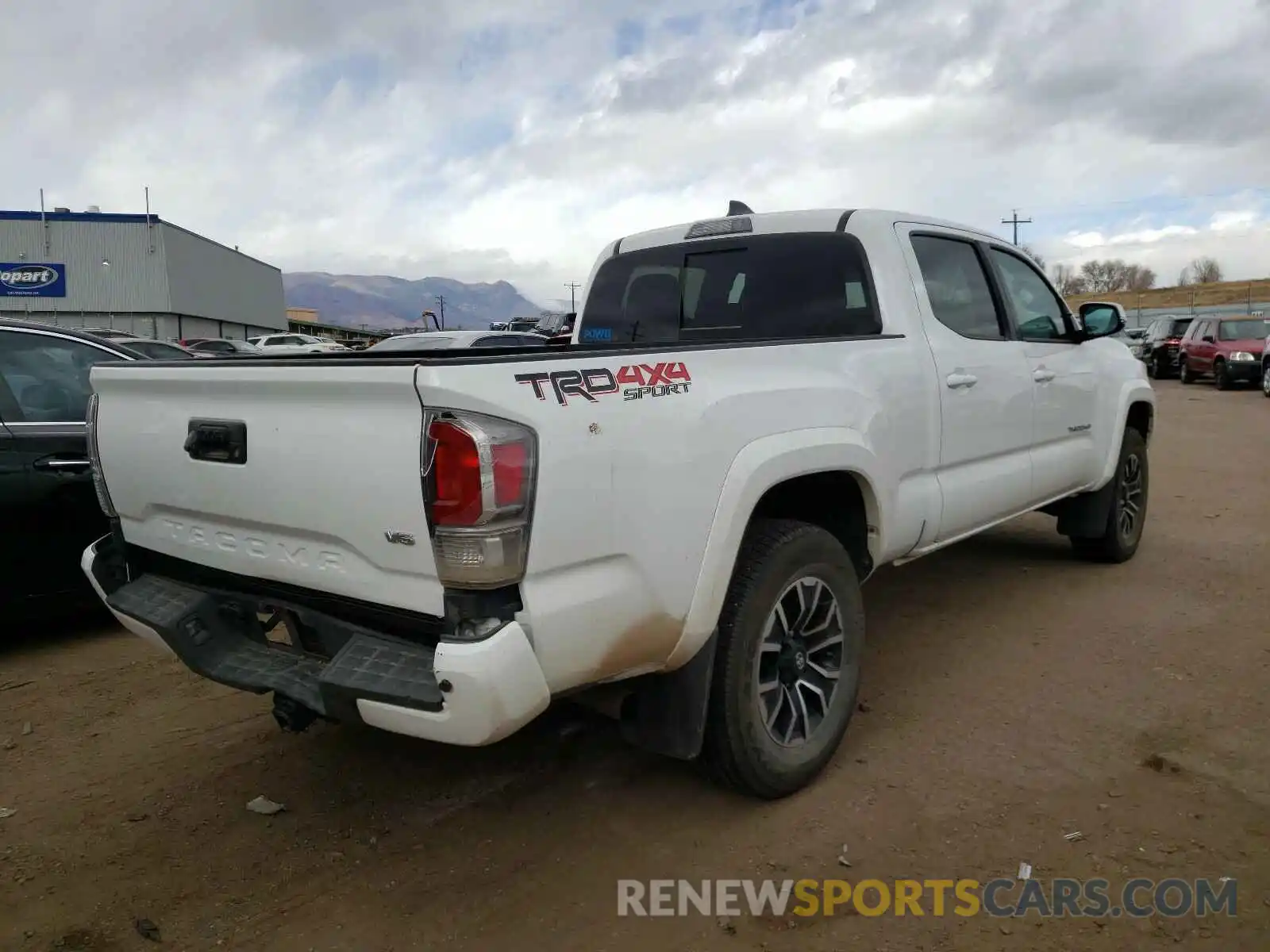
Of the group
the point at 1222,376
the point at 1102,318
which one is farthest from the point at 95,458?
the point at 1222,376

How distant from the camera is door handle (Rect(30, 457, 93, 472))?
4.58 metres

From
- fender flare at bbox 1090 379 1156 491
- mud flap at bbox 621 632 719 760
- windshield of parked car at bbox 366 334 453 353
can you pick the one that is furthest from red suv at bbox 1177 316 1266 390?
mud flap at bbox 621 632 719 760

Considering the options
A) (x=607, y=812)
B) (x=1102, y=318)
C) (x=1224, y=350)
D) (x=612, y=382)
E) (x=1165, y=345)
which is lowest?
(x=607, y=812)

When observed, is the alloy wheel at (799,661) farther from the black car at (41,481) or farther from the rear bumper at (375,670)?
the black car at (41,481)

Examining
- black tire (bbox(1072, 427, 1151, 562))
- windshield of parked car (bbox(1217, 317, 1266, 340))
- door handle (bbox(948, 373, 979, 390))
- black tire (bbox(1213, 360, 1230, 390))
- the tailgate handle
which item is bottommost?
black tire (bbox(1072, 427, 1151, 562))

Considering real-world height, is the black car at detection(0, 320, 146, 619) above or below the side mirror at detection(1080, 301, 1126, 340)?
below

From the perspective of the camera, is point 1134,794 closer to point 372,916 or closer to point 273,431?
point 372,916

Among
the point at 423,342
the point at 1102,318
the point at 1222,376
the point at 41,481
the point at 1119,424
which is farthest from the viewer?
the point at 1222,376

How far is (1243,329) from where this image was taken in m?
21.8

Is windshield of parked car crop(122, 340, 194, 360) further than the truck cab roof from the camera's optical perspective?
Yes

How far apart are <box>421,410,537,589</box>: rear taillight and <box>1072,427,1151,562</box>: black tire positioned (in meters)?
4.56

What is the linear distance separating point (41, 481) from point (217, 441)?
2577mm

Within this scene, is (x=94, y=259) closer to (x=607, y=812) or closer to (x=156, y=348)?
(x=156, y=348)

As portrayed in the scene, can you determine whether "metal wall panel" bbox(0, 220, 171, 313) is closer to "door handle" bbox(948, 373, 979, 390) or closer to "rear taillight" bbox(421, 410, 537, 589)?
"door handle" bbox(948, 373, 979, 390)
